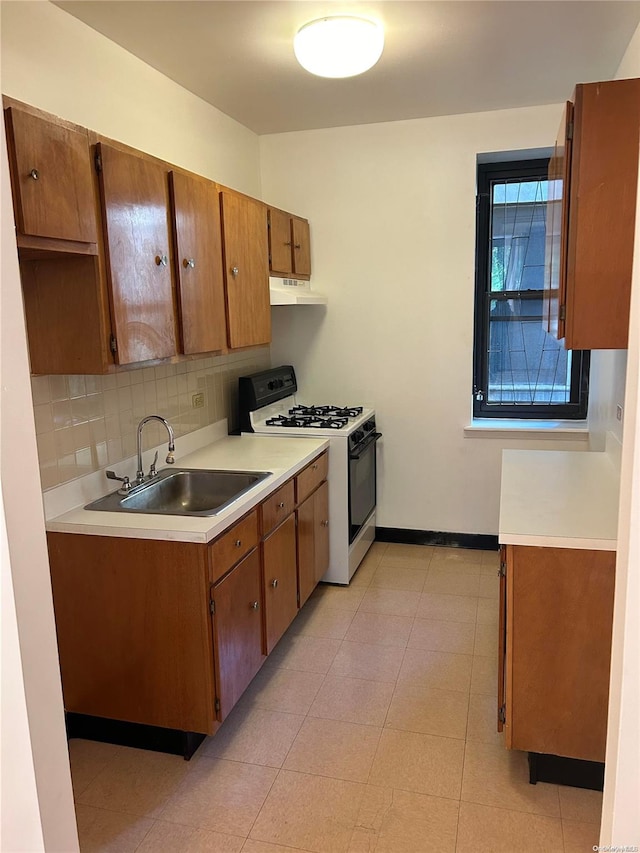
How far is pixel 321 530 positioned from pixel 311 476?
388 millimetres

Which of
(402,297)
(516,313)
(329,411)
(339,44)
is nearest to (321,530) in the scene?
(329,411)

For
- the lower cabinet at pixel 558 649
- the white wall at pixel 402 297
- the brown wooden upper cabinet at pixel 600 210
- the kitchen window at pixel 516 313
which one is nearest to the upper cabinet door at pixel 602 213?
the brown wooden upper cabinet at pixel 600 210

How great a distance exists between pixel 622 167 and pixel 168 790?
2.47 meters

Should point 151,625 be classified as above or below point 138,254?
below

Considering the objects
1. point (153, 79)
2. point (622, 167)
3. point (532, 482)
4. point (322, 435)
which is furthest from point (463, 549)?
point (153, 79)

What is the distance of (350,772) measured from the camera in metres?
2.22

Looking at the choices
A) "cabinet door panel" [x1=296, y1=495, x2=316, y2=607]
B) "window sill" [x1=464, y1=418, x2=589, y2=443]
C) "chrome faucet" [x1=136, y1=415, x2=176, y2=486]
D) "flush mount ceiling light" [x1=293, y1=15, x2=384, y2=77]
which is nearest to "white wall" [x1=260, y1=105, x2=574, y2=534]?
"window sill" [x1=464, y1=418, x2=589, y2=443]

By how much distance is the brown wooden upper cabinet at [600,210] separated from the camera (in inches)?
73.4

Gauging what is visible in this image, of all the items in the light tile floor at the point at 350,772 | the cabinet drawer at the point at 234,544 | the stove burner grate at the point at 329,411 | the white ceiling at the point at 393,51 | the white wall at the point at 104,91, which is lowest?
the light tile floor at the point at 350,772

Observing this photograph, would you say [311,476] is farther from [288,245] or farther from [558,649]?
[558,649]

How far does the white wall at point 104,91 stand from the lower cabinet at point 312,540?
Answer: 5.94 ft

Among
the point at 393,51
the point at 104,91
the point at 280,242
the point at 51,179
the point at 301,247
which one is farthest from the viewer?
the point at 301,247

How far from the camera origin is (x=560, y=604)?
2.00 metres

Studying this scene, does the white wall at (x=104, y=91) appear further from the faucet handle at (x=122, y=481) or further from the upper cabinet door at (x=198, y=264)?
the faucet handle at (x=122, y=481)
